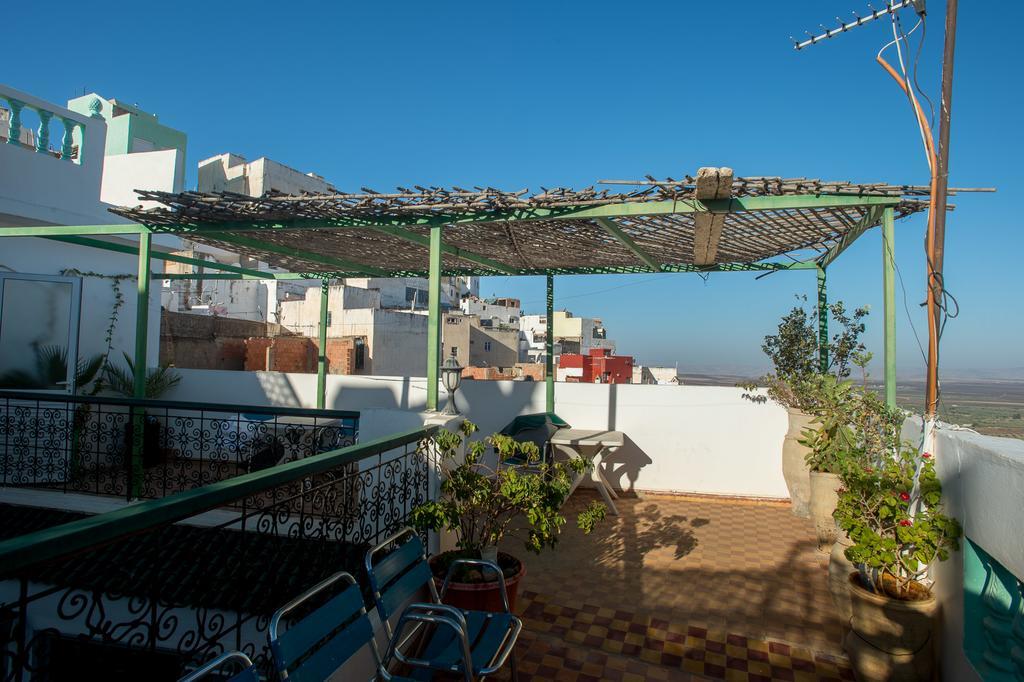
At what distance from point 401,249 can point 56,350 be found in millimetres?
4493

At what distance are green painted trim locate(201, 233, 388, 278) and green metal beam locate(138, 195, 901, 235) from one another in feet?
2.26

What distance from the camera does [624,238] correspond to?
4.98 metres

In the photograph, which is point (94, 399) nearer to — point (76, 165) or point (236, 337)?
point (76, 165)

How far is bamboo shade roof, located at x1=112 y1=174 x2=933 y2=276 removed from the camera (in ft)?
12.8

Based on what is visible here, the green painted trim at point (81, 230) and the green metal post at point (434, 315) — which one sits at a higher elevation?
the green painted trim at point (81, 230)

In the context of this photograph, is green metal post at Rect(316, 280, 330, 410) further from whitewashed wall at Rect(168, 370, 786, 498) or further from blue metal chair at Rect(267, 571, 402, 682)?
blue metal chair at Rect(267, 571, 402, 682)

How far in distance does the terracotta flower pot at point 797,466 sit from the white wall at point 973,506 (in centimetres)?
262

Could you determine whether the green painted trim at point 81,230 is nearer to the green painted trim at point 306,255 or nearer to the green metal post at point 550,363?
the green painted trim at point 306,255

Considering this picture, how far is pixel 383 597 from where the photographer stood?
2371 mm

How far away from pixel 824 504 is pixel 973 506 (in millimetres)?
2536

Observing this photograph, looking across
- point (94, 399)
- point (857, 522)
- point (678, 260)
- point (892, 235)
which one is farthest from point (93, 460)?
point (892, 235)

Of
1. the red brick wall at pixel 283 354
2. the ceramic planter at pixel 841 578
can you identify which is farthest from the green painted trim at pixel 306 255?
the red brick wall at pixel 283 354

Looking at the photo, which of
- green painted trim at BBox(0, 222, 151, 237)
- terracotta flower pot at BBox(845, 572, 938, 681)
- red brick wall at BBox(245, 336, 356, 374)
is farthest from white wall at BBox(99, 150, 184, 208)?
terracotta flower pot at BBox(845, 572, 938, 681)

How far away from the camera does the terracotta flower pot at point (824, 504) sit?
4.61 m
